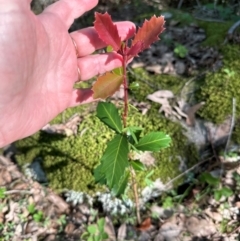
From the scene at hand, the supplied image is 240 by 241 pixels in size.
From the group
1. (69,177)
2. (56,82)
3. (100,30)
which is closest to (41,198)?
(69,177)

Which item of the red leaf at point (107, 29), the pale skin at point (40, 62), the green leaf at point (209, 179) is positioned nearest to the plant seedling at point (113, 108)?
the red leaf at point (107, 29)

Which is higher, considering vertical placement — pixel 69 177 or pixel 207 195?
pixel 69 177

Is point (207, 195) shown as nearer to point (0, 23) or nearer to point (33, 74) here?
point (33, 74)

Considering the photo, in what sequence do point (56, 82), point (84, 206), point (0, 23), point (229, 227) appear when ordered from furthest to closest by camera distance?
point (84, 206)
point (229, 227)
point (56, 82)
point (0, 23)

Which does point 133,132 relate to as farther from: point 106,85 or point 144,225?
point 144,225

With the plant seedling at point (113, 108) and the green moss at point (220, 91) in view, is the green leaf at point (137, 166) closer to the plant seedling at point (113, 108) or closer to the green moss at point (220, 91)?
the plant seedling at point (113, 108)

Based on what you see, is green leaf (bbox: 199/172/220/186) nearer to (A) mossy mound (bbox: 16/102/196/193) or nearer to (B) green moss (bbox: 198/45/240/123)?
(A) mossy mound (bbox: 16/102/196/193)
